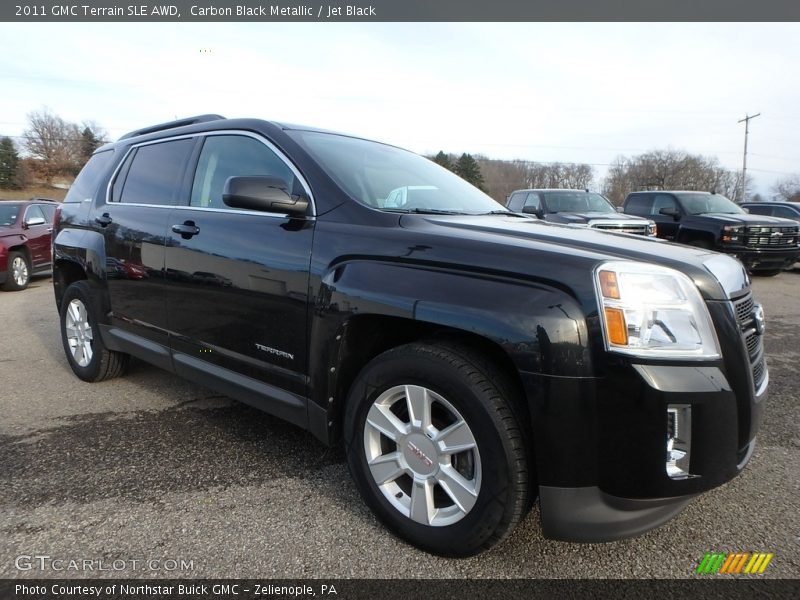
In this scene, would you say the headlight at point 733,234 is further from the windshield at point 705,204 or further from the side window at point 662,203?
the side window at point 662,203

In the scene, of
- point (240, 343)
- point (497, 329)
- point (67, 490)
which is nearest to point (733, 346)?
point (497, 329)

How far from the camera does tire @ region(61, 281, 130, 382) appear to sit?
13.2ft

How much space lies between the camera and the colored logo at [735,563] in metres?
2.02

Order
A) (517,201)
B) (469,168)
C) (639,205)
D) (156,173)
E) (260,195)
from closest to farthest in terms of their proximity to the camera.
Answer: (260,195) < (156,173) < (517,201) < (639,205) < (469,168)

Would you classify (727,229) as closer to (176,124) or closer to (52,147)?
(176,124)

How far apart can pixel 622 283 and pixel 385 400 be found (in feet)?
3.34

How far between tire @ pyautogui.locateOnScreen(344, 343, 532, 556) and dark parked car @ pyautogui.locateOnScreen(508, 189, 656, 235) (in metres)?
8.69

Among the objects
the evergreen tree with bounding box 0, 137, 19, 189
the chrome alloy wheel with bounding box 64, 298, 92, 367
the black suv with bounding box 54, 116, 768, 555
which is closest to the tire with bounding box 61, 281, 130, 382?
the chrome alloy wheel with bounding box 64, 298, 92, 367

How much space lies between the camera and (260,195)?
238 cm

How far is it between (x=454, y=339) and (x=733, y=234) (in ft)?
33.5

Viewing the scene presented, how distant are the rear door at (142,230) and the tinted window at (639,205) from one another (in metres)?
11.4

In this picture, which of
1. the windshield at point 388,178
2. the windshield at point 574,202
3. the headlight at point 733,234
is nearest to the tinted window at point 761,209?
the headlight at point 733,234

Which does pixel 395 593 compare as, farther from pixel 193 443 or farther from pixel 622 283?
pixel 193 443

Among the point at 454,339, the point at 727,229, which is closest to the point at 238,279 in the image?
the point at 454,339
